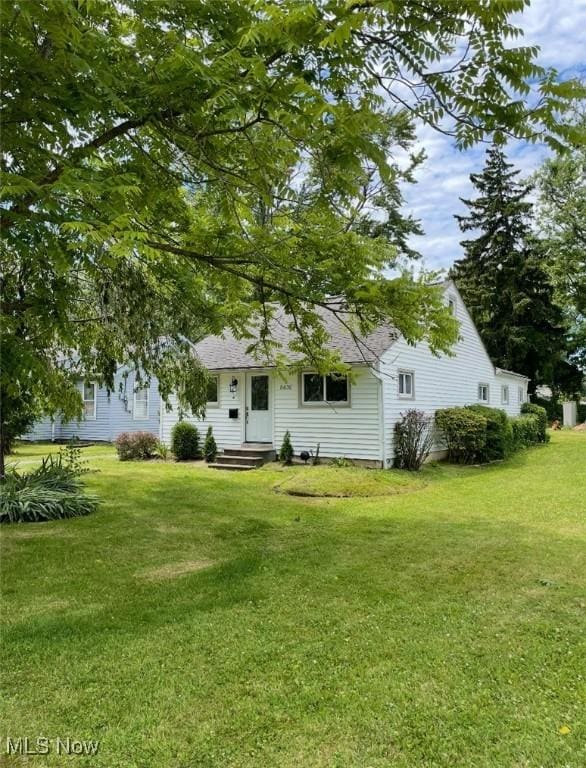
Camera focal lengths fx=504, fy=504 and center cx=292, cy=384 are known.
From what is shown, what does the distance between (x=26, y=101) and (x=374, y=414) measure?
11.1m

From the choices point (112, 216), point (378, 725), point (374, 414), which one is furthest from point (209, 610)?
point (374, 414)

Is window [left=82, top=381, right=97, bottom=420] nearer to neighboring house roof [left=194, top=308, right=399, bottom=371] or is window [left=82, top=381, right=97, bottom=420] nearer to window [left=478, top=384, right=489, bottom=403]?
neighboring house roof [left=194, top=308, right=399, bottom=371]

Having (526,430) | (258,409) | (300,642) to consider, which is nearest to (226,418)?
(258,409)

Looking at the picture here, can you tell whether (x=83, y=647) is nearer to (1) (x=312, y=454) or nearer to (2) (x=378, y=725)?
(2) (x=378, y=725)

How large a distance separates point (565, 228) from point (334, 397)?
25.6 meters

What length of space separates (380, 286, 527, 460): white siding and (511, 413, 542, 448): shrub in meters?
1.44

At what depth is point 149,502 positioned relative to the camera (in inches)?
372

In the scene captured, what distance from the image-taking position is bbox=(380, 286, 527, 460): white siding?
45.1ft

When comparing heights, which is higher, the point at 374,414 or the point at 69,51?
the point at 69,51

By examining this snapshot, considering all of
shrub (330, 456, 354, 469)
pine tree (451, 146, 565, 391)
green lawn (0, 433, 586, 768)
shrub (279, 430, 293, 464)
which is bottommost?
green lawn (0, 433, 586, 768)

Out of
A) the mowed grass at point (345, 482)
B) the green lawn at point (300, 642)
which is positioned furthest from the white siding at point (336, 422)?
the green lawn at point (300, 642)

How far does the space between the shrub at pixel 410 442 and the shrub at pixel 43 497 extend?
796 cm

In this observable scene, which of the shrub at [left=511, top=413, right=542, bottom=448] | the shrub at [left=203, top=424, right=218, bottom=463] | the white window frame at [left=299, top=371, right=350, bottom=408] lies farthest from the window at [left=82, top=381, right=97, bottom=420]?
the shrub at [left=511, top=413, right=542, bottom=448]

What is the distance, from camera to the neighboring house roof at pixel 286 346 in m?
13.5
